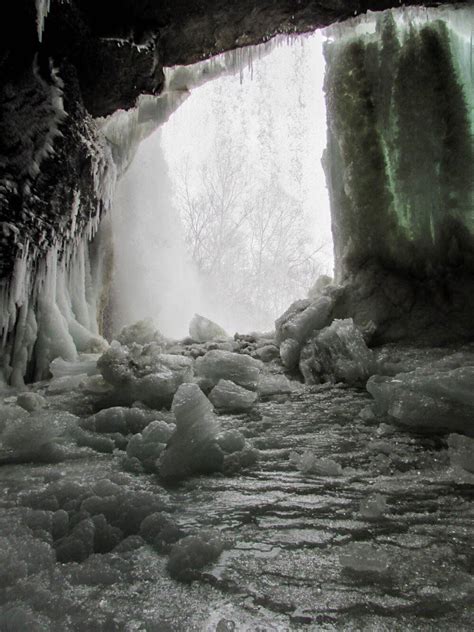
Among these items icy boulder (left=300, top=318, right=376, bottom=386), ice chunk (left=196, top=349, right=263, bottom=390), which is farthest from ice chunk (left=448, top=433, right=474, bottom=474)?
ice chunk (left=196, top=349, right=263, bottom=390)

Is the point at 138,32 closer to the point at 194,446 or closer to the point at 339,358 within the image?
the point at 339,358

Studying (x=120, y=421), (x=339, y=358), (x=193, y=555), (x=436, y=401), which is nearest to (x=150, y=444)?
(x=120, y=421)

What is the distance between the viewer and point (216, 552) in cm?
135

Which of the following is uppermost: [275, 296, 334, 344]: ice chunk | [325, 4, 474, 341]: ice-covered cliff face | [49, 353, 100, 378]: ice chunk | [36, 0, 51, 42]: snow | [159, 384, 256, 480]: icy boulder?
[36, 0, 51, 42]: snow

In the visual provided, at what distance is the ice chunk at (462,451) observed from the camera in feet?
6.67

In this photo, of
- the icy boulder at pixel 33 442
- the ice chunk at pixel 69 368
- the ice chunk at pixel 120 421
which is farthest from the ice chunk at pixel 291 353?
the icy boulder at pixel 33 442

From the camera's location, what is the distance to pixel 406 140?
16.2 feet

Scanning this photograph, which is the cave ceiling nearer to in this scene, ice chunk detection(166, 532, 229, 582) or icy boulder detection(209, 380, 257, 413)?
icy boulder detection(209, 380, 257, 413)

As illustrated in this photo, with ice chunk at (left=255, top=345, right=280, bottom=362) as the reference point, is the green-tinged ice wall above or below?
above

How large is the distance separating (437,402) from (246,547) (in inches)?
65.6

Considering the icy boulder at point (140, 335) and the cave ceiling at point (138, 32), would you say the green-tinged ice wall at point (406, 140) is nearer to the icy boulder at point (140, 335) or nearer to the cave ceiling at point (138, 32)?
the cave ceiling at point (138, 32)

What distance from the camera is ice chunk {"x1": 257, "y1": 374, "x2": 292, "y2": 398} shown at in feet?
12.6

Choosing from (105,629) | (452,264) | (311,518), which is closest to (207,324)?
(452,264)

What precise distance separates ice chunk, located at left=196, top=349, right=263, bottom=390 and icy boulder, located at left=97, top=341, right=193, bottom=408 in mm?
305
